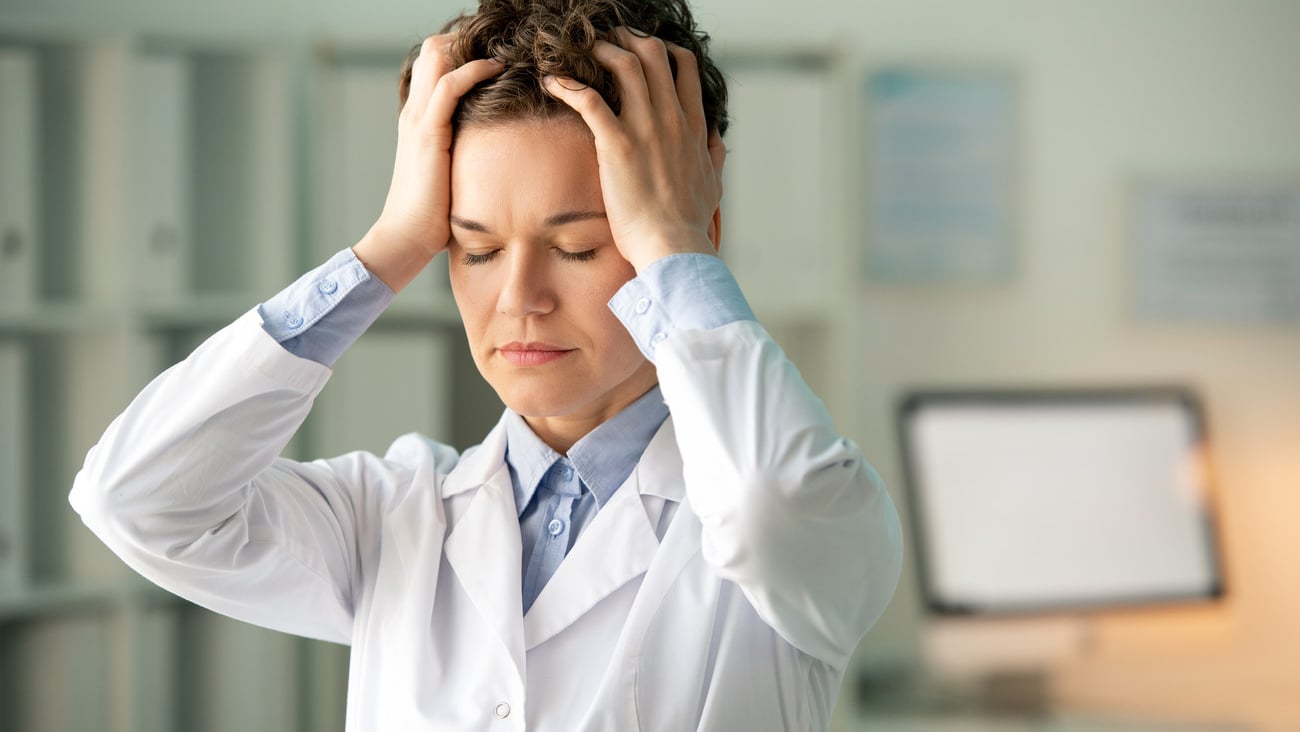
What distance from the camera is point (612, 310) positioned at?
2.96ft

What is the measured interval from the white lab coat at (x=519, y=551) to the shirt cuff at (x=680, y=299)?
20mm

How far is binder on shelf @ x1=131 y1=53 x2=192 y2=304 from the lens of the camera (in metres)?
2.31

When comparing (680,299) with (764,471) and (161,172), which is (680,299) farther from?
(161,172)

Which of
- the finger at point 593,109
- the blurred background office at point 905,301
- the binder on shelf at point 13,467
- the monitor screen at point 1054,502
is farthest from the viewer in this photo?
the monitor screen at point 1054,502

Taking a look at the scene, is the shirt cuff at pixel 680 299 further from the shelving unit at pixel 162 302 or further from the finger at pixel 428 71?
the shelving unit at pixel 162 302

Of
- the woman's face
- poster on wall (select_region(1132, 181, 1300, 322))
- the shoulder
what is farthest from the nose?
poster on wall (select_region(1132, 181, 1300, 322))

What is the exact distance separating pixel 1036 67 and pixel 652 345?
7.44ft

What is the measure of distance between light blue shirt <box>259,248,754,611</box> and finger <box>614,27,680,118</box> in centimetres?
13

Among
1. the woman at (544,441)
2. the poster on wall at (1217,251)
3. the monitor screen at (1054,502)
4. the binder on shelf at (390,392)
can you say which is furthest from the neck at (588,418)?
the poster on wall at (1217,251)

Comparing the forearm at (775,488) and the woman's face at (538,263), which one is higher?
the woman's face at (538,263)

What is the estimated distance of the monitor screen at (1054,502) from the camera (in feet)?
8.82

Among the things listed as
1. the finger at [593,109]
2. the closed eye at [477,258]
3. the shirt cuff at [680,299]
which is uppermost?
the finger at [593,109]

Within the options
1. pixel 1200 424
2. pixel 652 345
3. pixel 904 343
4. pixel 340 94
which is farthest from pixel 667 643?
pixel 1200 424

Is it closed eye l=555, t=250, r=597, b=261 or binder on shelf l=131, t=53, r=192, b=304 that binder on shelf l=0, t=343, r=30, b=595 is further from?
closed eye l=555, t=250, r=597, b=261
